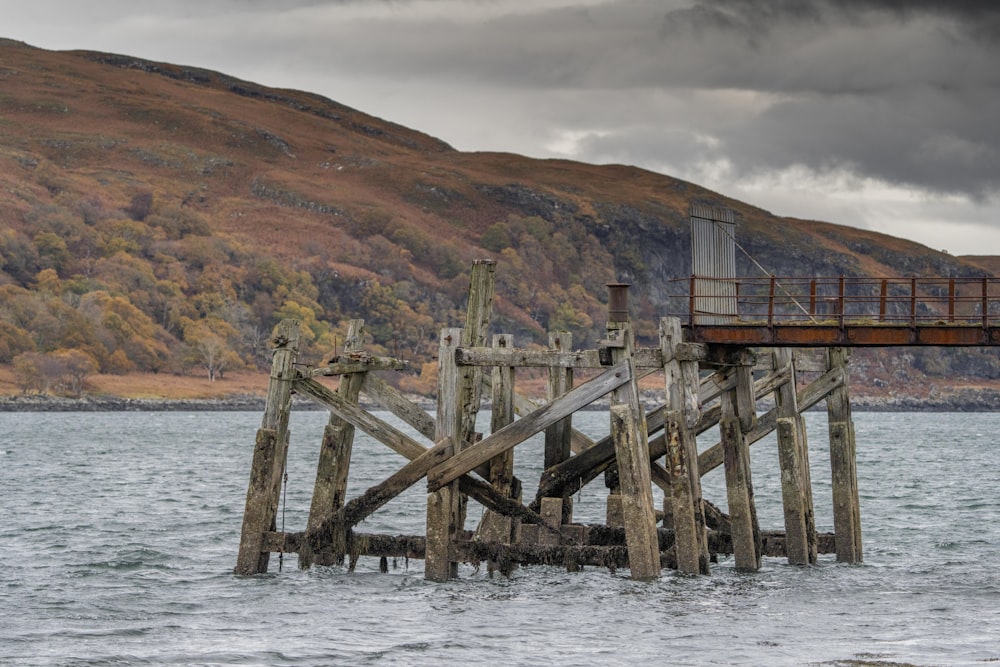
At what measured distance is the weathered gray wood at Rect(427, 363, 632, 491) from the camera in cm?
2205

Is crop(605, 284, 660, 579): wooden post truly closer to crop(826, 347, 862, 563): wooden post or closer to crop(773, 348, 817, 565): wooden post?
crop(773, 348, 817, 565): wooden post

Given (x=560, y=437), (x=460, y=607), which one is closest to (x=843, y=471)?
(x=560, y=437)

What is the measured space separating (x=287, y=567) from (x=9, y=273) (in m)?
168

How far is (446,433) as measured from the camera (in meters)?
23.0

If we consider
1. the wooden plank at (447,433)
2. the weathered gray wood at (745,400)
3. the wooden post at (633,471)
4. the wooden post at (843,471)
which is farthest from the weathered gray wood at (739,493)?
the wooden plank at (447,433)

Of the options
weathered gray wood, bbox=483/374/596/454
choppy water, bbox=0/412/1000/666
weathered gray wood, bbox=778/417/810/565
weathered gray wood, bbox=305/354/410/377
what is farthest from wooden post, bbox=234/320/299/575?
weathered gray wood, bbox=778/417/810/565

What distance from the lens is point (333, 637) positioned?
66.6 ft

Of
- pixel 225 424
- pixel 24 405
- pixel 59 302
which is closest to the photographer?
pixel 225 424

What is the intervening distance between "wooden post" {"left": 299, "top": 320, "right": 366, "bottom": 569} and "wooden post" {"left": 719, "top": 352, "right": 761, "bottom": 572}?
6.02m

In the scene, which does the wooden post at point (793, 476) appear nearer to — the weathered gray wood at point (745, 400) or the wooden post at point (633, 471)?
the weathered gray wood at point (745, 400)

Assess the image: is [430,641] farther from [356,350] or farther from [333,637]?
[356,350]

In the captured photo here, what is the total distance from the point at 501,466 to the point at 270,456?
3653mm

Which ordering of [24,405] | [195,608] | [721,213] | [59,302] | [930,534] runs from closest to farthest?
[195,608]
[721,213]
[930,534]
[24,405]
[59,302]

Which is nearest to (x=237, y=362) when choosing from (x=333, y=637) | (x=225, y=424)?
(x=225, y=424)
